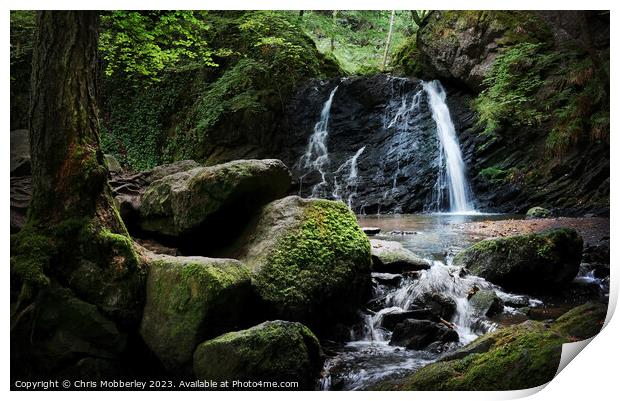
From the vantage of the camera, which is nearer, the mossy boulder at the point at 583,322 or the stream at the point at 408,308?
the mossy boulder at the point at 583,322

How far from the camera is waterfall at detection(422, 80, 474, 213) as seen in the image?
8.20 m

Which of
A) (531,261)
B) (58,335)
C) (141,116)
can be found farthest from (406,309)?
(141,116)

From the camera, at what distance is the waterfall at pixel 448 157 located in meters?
8.20

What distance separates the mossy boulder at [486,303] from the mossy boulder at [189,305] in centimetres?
201

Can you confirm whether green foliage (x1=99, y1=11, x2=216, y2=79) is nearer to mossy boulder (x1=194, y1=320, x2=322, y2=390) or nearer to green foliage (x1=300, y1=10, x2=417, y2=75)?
green foliage (x1=300, y1=10, x2=417, y2=75)

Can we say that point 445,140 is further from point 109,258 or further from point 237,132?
point 109,258

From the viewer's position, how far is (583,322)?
3146mm

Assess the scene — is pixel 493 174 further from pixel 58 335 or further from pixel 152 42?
pixel 58 335

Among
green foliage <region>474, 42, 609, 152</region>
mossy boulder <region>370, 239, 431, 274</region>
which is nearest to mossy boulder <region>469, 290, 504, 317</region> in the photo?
mossy boulder <region>370, 239, 431, 274</region>

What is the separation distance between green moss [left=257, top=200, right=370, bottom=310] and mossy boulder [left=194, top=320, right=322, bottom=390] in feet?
1.75

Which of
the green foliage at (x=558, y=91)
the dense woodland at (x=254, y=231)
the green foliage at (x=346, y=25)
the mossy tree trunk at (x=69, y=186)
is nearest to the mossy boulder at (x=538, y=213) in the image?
the dense woodland at (x=254, y=231)

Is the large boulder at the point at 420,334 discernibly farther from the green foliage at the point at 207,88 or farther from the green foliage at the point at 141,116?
the green foliage at the point at 141,116

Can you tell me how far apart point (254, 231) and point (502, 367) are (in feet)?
7.33

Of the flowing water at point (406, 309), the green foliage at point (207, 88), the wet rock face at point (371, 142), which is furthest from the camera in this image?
the wet rock face at point (371, 142)
